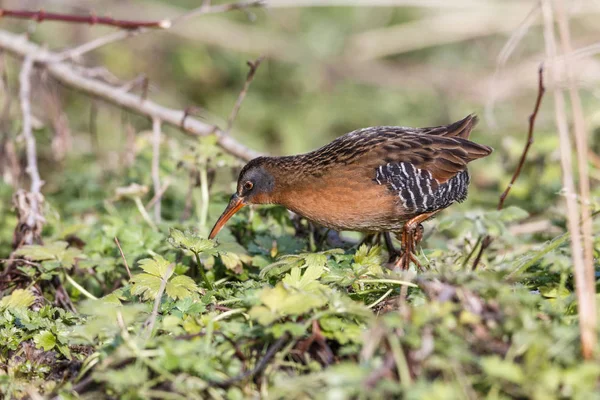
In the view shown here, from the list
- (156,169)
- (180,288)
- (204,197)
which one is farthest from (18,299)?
(156,169)

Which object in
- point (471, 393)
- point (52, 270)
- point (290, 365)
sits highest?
point (471, 393)

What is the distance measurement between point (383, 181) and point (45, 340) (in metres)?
1.65

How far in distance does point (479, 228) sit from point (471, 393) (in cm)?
101

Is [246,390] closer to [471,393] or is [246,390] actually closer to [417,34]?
[471,393]

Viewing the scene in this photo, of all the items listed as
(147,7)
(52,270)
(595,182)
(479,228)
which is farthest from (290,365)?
(147,7)

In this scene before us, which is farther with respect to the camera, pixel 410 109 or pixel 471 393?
pixel 410 109

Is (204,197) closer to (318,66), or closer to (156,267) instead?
(156,267)

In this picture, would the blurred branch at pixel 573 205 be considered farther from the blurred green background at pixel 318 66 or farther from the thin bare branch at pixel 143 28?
the blurred green background at pixel 318 66

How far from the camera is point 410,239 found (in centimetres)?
351

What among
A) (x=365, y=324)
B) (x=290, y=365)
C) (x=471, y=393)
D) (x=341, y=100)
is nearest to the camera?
(x=471, y=393)

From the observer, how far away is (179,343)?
7.73ft

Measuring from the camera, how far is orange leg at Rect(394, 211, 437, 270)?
3365mm

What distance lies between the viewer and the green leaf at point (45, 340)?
9.41 ft

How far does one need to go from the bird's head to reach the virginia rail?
9 cm
